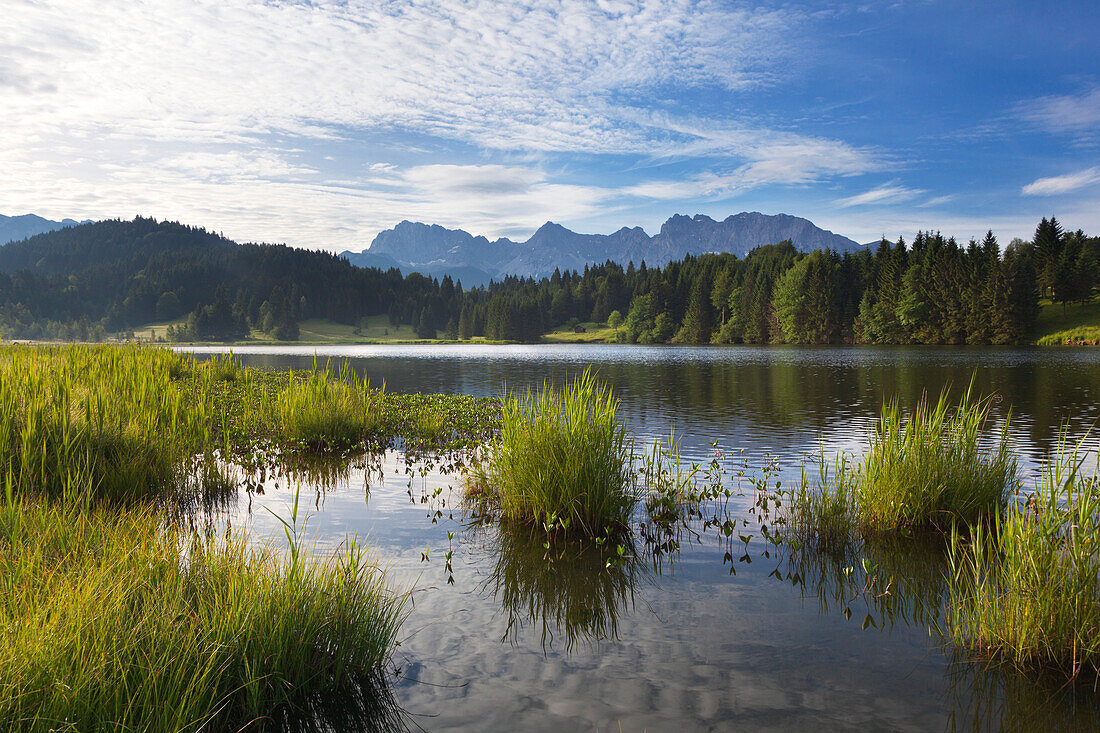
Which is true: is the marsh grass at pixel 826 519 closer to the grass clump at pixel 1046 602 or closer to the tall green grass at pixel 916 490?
the tall green grass at pixel 916 490

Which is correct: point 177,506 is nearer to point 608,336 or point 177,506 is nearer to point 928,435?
point 928,435

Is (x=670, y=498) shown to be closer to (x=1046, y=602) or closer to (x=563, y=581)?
(x=563, y=581)

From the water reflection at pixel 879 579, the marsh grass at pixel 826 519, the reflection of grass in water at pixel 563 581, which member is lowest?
the reflection of grass in water at pixel 563 581

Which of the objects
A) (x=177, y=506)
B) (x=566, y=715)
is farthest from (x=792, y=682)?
(x=177, y=506)

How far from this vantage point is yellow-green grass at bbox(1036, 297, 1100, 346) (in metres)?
93.8

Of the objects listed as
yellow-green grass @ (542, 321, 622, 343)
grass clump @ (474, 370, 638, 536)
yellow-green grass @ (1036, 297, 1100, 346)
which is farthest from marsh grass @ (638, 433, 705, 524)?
yellow-green grass @ (542, 321, 622, 343)

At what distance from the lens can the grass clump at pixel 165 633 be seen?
359cm

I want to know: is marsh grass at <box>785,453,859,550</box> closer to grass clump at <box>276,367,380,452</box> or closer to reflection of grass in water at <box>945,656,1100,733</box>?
reflection of grass in water at <box>945,656,1100,733</box>

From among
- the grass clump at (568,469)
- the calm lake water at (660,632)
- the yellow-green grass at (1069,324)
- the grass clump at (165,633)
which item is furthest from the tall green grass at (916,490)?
the yellow-green grass at (1069,324)

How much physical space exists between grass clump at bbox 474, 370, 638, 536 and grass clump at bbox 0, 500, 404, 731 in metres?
3.64

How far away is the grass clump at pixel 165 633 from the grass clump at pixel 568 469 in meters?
3.64

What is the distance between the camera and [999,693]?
5.21 m

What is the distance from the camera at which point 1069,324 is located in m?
102

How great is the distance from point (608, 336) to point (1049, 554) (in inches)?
6846
